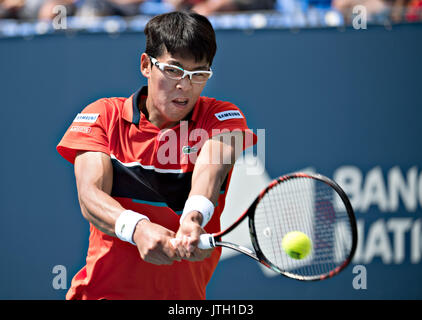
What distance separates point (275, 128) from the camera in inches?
171

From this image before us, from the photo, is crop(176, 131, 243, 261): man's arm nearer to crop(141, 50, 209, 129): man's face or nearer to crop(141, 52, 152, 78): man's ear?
crop(141, 50, 209, 129): man's face

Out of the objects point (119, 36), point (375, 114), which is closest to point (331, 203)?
point (375, 114)

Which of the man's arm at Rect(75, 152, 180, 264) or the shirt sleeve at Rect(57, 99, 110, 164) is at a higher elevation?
the shirt sleeve at Rect(57, 99, 110, 164)

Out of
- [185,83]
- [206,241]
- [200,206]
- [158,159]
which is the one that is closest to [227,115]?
[185,83]

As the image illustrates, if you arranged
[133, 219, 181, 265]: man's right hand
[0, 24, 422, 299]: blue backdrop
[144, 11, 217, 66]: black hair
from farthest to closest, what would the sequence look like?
[0, 24, 422, 299]: blue backdrop → [144, 11, 217, 66]: black hair → [133, 219, 181, 265]: man's right hand

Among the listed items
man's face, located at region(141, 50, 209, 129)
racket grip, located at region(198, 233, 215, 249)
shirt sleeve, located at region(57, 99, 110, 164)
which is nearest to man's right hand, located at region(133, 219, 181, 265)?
racket grip, located at region(198, 233, 215, 249)

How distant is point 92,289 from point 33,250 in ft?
6.31

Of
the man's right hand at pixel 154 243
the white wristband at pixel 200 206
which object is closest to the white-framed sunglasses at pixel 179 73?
the white wristband at pixel 200 206

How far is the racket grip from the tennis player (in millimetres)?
75

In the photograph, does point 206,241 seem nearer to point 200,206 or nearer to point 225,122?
point 200,206

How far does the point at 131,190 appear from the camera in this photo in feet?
8.57

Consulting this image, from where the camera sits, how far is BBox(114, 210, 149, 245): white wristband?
2.38 metres

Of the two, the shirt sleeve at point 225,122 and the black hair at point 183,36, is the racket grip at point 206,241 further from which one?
the black hair at point 183,36
